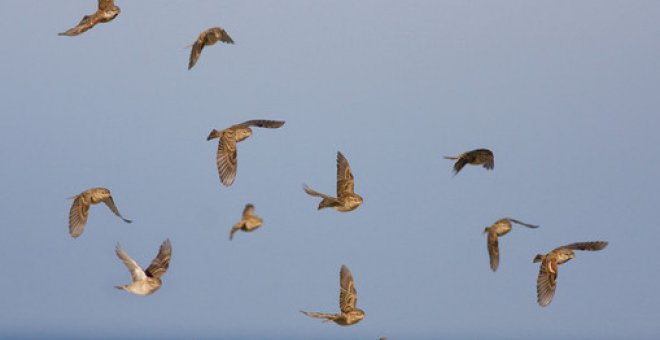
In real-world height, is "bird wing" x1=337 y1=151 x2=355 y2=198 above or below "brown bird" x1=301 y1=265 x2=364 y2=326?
above

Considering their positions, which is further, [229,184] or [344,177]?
[344,177]

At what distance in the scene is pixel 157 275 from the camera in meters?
45.9

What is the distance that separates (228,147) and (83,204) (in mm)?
5285

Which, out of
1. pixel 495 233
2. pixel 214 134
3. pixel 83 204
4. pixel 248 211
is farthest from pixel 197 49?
pixel 495 233

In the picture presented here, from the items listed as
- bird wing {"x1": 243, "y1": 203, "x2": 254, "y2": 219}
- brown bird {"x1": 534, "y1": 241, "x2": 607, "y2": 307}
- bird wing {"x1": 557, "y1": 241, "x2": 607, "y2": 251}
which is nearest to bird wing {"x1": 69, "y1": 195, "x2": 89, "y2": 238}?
bird wing {"x1": 243, "y1": 203, "x2": 254, "y2": 219}

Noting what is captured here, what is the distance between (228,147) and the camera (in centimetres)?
4828

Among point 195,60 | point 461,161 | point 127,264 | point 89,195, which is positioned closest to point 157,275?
point 127,264

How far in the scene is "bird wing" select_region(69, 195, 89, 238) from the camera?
4684cm

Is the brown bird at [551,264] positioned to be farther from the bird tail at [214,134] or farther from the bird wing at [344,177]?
the bird tail at [214,134]

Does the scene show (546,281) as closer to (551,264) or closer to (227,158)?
(551,264)

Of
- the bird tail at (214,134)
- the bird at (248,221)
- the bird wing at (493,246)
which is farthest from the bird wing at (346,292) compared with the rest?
the bird at (248,221)

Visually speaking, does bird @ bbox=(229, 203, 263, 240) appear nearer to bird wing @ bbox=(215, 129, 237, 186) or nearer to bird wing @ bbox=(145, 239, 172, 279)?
bird wing @ bbox=(145, 239, 172, 279)

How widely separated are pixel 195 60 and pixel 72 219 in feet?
22.2

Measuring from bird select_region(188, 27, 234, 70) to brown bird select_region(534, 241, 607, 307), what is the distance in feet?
41.8
